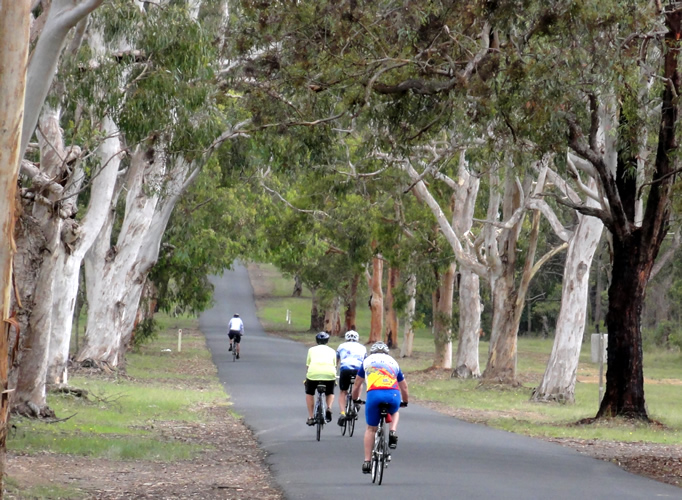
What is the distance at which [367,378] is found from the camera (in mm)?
11828

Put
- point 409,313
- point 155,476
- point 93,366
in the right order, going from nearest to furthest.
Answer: point 155,476 < point 93,366 < point 409,313

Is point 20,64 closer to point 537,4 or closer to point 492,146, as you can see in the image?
point 537,4

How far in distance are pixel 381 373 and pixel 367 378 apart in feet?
0.68

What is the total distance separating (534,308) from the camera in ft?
232

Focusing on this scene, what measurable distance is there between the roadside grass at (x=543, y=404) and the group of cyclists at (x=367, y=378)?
153 inches

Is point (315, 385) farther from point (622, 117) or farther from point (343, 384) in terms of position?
point (622, 117)

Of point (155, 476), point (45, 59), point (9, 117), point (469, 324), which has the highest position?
point (45, 59)

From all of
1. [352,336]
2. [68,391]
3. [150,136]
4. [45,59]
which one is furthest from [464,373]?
[45,59]

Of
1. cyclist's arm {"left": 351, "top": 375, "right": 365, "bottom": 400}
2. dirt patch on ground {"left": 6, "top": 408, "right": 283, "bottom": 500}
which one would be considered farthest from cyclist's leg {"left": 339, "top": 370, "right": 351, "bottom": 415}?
cyclist's arm {"left": 351, "top": 375, "right": 365, "bottom": 400}

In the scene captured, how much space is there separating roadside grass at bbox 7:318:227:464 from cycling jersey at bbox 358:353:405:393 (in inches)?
135

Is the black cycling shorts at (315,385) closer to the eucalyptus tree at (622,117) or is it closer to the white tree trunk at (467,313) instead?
the eucalyptus tree at (622,117)

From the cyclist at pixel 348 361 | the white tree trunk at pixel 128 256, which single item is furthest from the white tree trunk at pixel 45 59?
the white tree trunk at pixel 128 256

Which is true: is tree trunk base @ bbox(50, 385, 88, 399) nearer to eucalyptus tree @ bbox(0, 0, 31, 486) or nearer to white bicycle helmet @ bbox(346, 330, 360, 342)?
white bicycle helmet @ bbox(346, 330, 360, 342)

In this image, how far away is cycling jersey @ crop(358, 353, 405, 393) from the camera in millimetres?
11688
